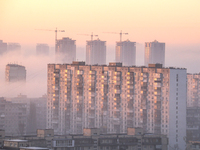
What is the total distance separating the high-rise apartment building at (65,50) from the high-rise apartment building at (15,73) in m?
29.6

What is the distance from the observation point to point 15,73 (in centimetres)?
Answer: 16012

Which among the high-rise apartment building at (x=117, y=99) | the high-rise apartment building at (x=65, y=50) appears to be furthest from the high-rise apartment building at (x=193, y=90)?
the high-rise apartment building at (x=65, y=50)

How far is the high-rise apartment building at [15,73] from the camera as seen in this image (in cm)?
15789

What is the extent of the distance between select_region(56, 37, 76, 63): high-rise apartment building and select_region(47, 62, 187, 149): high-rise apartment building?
99096 millimetres

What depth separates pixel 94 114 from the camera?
290ft

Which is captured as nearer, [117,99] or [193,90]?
[117,99]

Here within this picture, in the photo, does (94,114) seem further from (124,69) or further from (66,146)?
(66,146)

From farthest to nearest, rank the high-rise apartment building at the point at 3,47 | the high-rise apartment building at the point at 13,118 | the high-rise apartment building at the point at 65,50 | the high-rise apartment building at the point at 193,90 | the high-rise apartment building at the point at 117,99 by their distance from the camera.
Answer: the high-rise apartment building at the point at 65,50 < the high-rise apartment building at the point at 3,47 < the high-rise apartment building at the point at 193,90 < the high-rise apartment building at the point at 13,118 < the high-rise apartment building at the point at 117,99

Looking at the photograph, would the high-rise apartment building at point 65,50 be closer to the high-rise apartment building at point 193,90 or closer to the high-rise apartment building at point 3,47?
the high-rise apartment building at point 3,47

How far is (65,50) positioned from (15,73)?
3660 centimetres

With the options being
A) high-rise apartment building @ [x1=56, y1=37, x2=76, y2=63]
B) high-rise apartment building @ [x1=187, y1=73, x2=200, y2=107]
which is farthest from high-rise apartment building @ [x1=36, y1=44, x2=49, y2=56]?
high-rise apartment building @ [x1=187, y1=73, x2=200, y2=107]

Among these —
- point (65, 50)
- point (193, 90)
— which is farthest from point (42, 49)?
point (193, 90)

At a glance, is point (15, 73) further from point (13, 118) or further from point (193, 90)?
point (193, 90)

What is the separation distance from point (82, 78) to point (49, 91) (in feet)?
17.9
